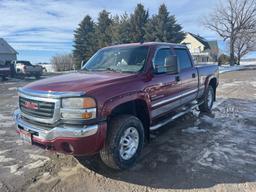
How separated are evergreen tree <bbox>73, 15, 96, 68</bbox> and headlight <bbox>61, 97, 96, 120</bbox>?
136 ft

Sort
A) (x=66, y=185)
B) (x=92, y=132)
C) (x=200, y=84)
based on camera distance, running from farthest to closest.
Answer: (x=200, y=84) → (x=66, y=185) → (x=92, y=132)

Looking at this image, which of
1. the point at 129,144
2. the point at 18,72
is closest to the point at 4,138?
the point at 129,144

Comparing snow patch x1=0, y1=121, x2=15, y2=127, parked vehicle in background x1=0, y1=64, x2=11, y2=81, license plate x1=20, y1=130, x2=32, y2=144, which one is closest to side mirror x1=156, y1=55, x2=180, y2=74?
license plate x1=20, y1=130, x2=32, y2=144

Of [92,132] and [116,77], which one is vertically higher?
[116,77]

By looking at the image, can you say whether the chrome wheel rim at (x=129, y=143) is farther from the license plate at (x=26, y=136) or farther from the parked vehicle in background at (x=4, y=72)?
the parked vehicle in background at (x=4, y=72)

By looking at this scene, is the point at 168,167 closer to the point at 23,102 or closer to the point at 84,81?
the point at 84,81

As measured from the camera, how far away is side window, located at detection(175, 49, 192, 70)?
239 inches

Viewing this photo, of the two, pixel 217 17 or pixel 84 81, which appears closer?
pixel 84 81

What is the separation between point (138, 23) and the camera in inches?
1551

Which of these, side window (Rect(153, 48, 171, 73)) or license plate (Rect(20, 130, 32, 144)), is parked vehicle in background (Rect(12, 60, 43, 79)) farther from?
license plate (Rect(20, 130, 32, 144))

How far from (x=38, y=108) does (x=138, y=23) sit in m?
37.5

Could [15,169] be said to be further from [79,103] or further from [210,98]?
[210,98]

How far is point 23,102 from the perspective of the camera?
13.4ft

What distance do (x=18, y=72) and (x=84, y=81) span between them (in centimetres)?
2216
